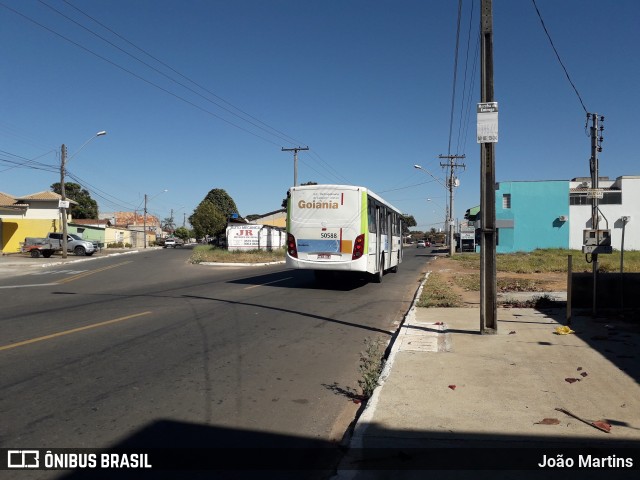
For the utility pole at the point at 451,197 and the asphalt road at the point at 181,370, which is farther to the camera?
the utility pole at the point at 451,197

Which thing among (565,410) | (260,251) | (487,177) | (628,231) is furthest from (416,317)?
(628,231)

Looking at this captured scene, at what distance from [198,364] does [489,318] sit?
188 inches

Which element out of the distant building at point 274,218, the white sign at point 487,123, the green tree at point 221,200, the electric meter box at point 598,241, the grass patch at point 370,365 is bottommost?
the grass patch at point 370,365

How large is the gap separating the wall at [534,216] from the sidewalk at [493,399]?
44.4 m

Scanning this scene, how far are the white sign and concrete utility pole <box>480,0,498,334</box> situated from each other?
12cm

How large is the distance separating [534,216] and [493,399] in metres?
49.6

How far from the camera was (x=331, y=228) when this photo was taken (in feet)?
52.2

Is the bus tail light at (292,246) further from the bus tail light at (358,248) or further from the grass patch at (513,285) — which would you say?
the grass patch at (513,285)

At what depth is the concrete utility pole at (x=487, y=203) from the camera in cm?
829

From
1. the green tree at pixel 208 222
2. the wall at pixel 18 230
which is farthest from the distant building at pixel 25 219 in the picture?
the green tree at pixel 208 222

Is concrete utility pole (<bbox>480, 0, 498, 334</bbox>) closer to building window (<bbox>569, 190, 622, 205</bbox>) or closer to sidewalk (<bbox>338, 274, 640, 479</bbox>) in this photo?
sidewalk (<bbox>338, 274, 640, 479</bbox>)

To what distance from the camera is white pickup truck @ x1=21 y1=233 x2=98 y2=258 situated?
127 ft

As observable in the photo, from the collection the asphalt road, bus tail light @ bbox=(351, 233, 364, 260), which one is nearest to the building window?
bus tail light @ bbox=(351, 233, 364, 260)

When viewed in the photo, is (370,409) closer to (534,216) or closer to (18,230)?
(534,216)
